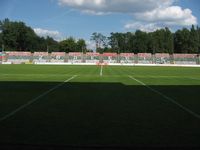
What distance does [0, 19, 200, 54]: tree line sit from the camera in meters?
168

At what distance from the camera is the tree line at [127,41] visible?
16750cm

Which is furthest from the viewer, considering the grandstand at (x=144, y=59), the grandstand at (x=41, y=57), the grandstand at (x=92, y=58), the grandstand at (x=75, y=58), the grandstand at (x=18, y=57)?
the grandstand at (x=144, y=59)

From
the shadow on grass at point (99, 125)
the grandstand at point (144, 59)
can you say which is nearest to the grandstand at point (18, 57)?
the grandstand at point (144, 59)

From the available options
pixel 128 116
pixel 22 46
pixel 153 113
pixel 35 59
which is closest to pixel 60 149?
pixel 128 116

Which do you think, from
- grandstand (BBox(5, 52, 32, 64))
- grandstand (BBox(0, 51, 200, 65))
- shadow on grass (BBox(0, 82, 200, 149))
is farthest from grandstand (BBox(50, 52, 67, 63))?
shadow on grass (BBox(0, 82, 200, 149))

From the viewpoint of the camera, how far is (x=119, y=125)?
9.19 metres

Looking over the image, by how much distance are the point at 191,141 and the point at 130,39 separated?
17250cm

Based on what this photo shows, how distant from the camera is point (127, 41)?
18150 centimetres

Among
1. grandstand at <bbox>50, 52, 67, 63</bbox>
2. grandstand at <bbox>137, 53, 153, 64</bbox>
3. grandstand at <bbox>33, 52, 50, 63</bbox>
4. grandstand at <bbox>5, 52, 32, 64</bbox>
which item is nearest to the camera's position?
grandstand at <bbox>5, 52, 32, 64</bbox>

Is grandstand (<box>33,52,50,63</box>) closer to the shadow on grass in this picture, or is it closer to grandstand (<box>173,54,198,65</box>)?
grandstand (<box>173,54,198,65</box>)

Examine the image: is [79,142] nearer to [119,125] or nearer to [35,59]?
[119,125]

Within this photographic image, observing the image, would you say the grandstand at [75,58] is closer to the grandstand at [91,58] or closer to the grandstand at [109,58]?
the grandstand at [91,58]

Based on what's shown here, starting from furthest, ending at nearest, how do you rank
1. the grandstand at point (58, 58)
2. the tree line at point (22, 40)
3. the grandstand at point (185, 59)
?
the tree line at point (22, 40) < the grandstand at point (185, 59) < the grandstand at point (58, 58)

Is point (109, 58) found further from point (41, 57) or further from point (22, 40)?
point (22, 40)
